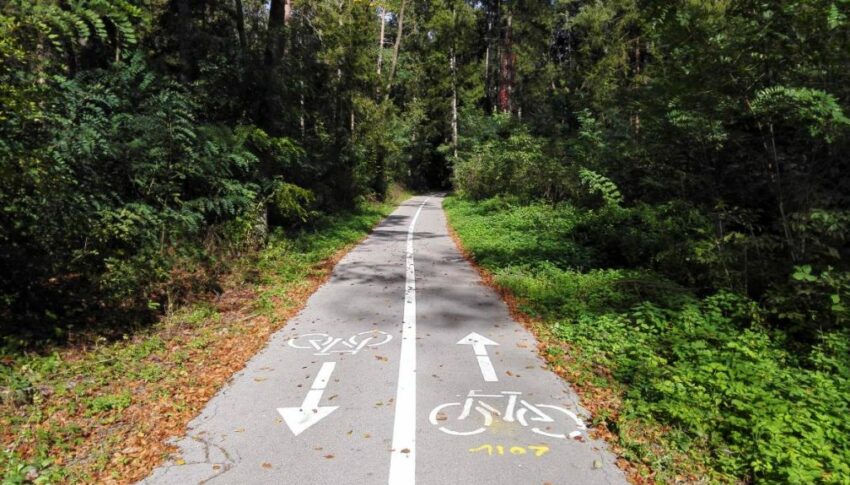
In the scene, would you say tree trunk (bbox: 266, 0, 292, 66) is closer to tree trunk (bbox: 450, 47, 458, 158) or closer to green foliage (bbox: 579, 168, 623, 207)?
green foliage (bbox: 579, 168, 623, 207)

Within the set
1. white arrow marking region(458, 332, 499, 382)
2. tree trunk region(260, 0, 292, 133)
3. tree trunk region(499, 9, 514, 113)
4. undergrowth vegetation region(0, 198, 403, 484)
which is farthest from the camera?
tree trunk region(499, 9, 514, 113)

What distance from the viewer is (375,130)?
28562 mm

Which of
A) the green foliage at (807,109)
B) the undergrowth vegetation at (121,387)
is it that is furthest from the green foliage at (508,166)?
the undergrowth vegetation at (121,387)

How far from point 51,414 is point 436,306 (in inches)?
213

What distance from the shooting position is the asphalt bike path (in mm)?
3836

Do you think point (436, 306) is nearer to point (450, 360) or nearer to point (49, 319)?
point (450, 360)

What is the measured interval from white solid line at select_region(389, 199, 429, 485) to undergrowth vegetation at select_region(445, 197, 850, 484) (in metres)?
1.76

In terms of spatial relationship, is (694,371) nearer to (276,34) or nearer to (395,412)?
(395,412)

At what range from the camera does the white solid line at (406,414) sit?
12.5ft

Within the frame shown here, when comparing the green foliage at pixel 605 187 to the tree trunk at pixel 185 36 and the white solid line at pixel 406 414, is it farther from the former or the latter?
the tree trunk at pixel 185 36

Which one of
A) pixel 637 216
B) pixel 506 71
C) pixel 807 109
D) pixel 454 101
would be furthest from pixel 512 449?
pixel 454 101

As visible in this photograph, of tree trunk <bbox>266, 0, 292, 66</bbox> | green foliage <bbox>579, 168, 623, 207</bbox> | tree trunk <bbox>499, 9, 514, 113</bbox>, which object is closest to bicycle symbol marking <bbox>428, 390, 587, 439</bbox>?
green foliage <bbox>579, 168, 623, 207</bbox>

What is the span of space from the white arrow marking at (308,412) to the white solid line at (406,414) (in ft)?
2.28

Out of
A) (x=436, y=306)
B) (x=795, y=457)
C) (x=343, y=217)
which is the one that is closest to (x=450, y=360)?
(x=436, y=306)
